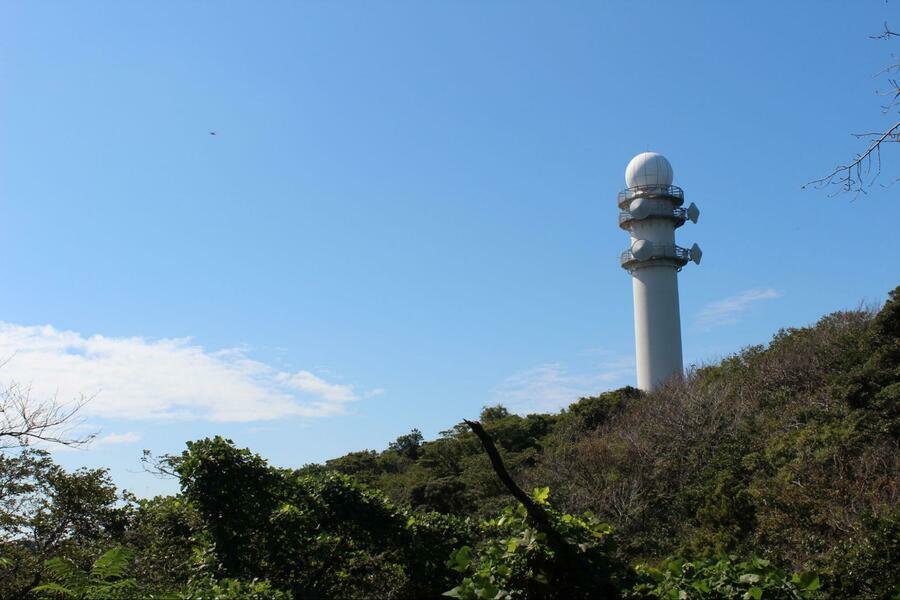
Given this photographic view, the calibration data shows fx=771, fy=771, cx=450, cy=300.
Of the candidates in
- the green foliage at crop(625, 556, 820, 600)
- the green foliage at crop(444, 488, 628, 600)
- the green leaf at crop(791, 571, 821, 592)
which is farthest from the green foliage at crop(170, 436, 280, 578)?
the green leaf at crop(791, 571, 821, 592)

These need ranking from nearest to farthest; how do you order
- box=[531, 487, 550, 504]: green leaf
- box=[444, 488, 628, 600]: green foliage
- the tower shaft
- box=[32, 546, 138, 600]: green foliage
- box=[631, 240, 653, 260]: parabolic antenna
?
box=[444, 488, 628, 600]: green foliage → box=[531, 487, 550, 504]: green leaf → box=[32, 546, 138, 600]: green foliage → the tower shaft → box=[631, 240, 653, 260]: parabolic antenna

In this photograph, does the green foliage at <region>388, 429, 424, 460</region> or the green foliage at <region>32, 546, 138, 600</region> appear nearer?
the green foliage at <region>32, 546, 138, 600</region>

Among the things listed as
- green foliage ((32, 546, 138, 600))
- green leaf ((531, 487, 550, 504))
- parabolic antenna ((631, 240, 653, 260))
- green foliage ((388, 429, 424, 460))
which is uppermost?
parabolic antenna ((631, 240, 653, 260))

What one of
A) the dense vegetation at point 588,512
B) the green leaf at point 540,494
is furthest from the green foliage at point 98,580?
the green leaf at point 540,494

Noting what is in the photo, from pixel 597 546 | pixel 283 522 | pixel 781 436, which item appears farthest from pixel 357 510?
pixel 781 436

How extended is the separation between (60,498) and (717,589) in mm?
9466

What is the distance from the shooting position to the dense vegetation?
6.36m

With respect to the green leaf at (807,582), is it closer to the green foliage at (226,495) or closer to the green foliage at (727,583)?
the green foliage at (727,583)

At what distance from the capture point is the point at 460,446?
106 ft

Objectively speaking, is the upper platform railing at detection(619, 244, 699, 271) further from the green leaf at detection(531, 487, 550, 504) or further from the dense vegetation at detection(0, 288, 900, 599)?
the green leaf at detection(531, 487, 550, 504)

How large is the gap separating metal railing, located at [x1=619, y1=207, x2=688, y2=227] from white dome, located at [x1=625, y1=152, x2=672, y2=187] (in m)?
1.50

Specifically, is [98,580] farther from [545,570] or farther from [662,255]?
[662,255]

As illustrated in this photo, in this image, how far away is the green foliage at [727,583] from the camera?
5.64 metres

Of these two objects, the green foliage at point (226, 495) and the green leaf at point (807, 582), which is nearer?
the green leaf at point (807, 582)
